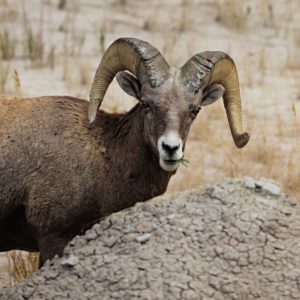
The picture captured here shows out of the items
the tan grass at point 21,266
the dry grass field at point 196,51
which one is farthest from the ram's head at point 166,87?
the dry grass field at point 196,51

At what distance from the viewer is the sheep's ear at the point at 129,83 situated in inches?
330

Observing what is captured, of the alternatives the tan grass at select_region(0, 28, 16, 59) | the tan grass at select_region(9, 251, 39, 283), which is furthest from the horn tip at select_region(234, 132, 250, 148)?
the tan grass at select_region(0, 28, 16, 59)

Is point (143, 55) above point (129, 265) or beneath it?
above

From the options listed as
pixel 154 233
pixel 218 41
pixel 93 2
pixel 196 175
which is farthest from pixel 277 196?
pixel 93 2

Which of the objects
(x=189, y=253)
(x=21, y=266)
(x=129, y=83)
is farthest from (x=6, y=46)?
(x=189, y=253)

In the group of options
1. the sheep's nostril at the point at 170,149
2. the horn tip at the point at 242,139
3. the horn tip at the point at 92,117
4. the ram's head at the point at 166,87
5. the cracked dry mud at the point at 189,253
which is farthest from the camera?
the horn tip at the point at 242,139

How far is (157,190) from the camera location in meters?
8.38

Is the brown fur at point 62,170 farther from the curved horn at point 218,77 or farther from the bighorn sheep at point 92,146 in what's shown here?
the curved horn at point 218,77

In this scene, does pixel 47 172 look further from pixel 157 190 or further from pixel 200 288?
pixel 200 288

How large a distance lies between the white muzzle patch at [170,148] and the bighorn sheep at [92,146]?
8 centimetres

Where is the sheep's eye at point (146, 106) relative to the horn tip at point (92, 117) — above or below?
above

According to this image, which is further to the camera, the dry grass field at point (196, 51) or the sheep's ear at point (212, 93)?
the dry grass field at point (196, 51)

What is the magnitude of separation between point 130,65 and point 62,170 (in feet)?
3.22

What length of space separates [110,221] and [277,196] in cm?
117
